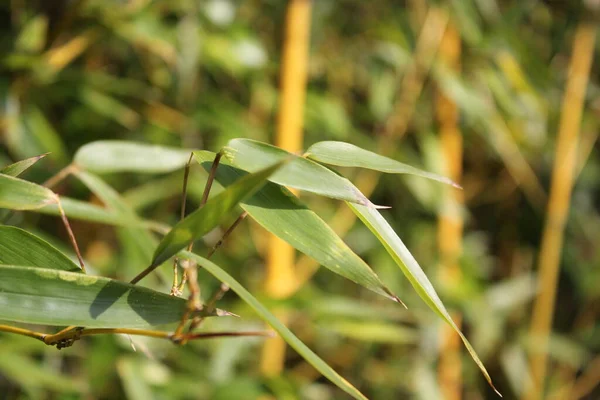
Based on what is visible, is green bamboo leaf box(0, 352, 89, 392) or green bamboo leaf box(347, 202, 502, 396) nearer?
green bamboo leaf box(347, 202, 502, 396)

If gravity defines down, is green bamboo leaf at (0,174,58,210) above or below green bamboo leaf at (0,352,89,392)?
above

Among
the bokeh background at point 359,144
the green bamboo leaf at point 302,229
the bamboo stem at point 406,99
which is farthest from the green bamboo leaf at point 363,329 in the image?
the green bamboo leaf at point 302,229

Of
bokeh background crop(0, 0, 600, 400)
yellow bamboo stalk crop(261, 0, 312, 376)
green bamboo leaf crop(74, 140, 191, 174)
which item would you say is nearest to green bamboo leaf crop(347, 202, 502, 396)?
green bamboo leaf crop(74, 140, 191, 174)

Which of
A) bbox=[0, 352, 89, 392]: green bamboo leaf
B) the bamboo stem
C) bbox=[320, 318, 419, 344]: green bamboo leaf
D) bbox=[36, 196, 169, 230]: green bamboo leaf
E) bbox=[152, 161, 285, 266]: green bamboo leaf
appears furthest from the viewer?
the bamboo stem

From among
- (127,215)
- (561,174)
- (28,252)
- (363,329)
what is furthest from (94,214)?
(561,174)

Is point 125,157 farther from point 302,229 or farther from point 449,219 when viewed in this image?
point 449,219

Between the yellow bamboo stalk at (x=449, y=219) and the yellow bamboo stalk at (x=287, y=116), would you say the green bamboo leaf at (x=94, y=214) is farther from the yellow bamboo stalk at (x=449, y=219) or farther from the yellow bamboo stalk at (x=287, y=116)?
the yellow bamboo stalk at (x=449, y=219)

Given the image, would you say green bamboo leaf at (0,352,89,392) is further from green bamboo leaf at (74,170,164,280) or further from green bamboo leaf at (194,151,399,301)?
green bamboo leaf at (194,151,399,301)
